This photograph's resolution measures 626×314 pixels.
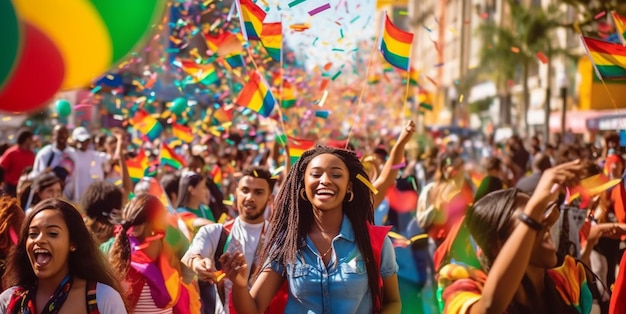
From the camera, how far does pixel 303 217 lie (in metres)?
3.84

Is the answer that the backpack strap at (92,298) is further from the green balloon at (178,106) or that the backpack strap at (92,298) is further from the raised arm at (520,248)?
the green balloon at (178,106)

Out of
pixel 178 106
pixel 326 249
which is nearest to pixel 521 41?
pixel 178 106

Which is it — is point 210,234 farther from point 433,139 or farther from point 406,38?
point 433,139

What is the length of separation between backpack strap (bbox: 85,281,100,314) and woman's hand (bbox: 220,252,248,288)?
1.68ft

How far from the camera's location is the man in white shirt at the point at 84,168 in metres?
9.55

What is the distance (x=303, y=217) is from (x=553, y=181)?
1.33 metres

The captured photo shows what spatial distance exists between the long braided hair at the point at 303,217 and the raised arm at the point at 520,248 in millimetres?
776

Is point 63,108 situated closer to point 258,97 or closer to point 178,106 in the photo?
point 178,106

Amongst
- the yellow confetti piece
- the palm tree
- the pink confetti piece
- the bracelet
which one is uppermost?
the pink confetti piece

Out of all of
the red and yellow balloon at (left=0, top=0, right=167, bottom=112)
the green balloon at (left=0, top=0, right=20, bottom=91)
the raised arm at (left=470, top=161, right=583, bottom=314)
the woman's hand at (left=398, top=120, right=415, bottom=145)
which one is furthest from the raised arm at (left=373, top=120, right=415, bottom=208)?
the green balloon at (left=0, top=0, right=20, bottom=91)

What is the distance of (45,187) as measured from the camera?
6379 mm

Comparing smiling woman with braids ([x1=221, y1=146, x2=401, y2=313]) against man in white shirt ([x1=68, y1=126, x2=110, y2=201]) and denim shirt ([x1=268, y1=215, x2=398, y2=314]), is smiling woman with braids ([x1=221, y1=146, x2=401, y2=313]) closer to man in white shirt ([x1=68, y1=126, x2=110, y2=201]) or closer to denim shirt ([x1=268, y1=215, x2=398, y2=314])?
denim shirt ([x1=268, y1=215, x2=398, y2=314])

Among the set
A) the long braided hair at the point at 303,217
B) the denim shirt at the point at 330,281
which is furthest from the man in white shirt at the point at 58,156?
the denim shirt at the point at 330,281

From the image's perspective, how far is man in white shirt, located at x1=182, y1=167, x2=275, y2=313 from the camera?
15.6 feet
